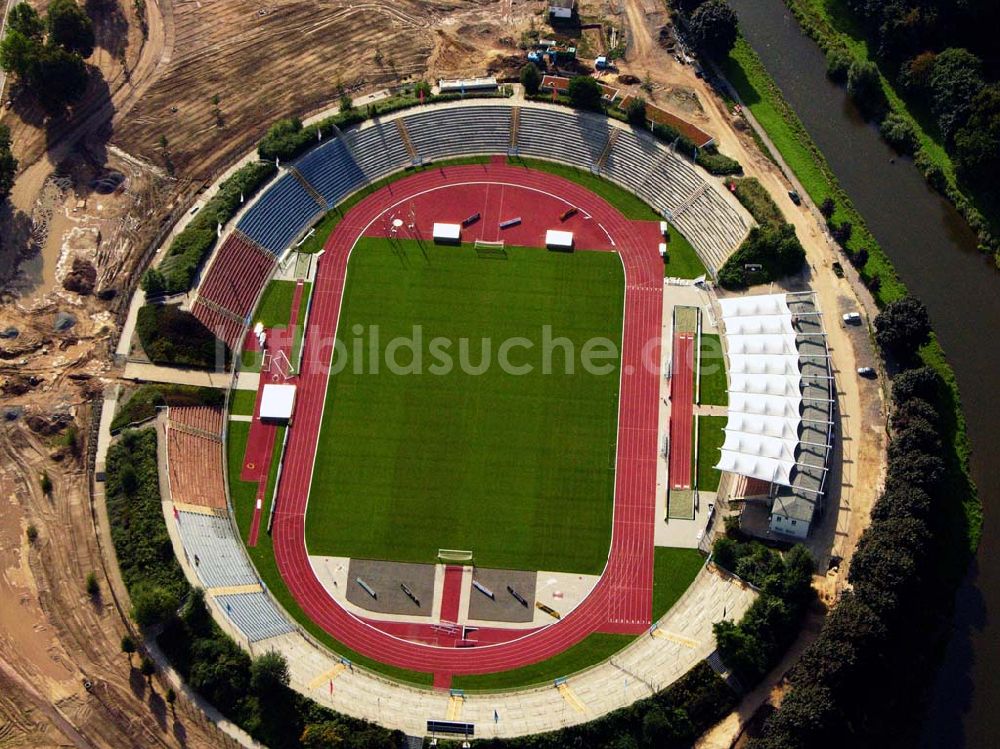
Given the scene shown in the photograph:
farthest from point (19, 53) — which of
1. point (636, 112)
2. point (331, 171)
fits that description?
point (636, 112)

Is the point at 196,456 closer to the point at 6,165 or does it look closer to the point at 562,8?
the point at 6,165

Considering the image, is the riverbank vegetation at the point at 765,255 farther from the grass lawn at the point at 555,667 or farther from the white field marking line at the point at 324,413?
the grass lawn at the point at 555,667

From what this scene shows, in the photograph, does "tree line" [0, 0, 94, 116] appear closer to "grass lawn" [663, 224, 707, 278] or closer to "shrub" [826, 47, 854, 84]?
"grass lawn" [663, 224, 707, 278]

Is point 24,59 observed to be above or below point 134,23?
below

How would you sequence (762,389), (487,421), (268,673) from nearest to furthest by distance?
1. (268,673)
2. (762,389)
3. (487,421)

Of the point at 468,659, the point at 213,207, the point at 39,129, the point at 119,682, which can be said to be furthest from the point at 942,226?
the point at 39,129

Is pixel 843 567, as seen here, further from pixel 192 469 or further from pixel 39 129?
pixel 39 129
